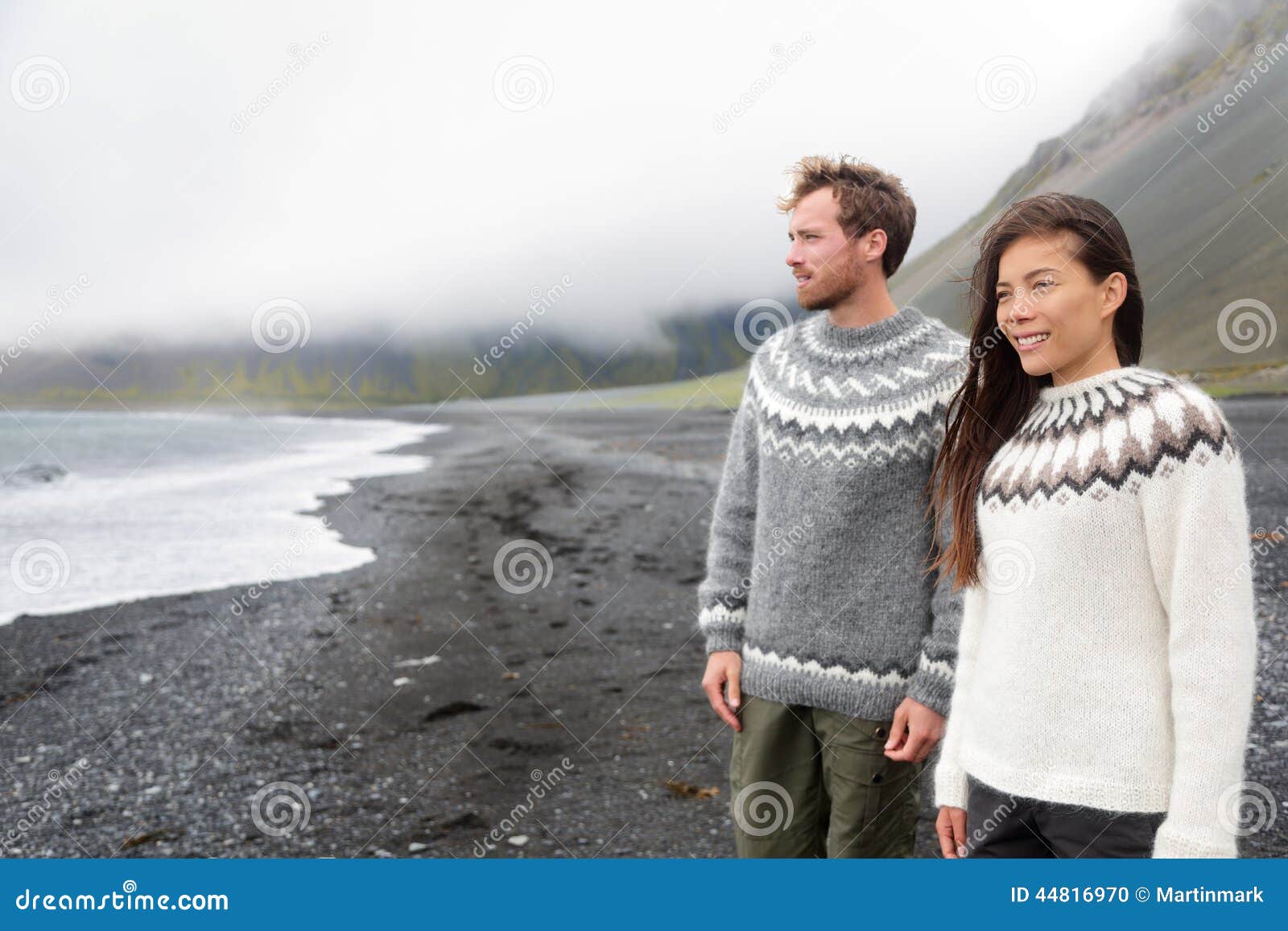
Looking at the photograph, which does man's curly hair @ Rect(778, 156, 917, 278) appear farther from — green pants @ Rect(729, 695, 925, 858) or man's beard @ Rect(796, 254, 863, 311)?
green pants @ Rect(729, 695, 925, 858)

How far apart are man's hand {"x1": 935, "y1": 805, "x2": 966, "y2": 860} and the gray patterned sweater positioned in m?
0.39

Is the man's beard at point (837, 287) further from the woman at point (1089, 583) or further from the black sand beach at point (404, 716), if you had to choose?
the black sand beach at point (404, 716)

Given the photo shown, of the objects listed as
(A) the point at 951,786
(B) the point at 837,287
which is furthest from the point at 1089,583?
(B) the point at 837,287

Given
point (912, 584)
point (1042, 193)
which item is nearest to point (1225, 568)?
point (1042, 193)

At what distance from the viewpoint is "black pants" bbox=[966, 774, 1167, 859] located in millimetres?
1769

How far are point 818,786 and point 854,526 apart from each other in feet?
2.63

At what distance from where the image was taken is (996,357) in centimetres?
210

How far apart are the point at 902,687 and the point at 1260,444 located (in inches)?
856

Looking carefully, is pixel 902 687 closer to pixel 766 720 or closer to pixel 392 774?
pixel 766 720

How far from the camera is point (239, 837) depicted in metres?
4.31

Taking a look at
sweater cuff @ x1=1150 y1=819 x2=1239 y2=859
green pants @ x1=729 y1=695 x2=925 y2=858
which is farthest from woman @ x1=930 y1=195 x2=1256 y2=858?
green pants @ x1=729 y1=695 x2=925 y2=858

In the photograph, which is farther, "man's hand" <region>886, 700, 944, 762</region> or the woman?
"man's hand" <region>886, 700, 944, 762</region>

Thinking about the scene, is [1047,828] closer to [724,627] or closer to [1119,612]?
[1119,612]

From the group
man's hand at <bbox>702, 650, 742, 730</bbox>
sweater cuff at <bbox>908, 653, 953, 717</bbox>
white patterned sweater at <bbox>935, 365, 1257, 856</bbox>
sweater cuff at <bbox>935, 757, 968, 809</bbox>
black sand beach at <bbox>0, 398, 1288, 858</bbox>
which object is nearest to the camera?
white patterned sweater at <bbox>935, 365, 1257, 856</bbox>
